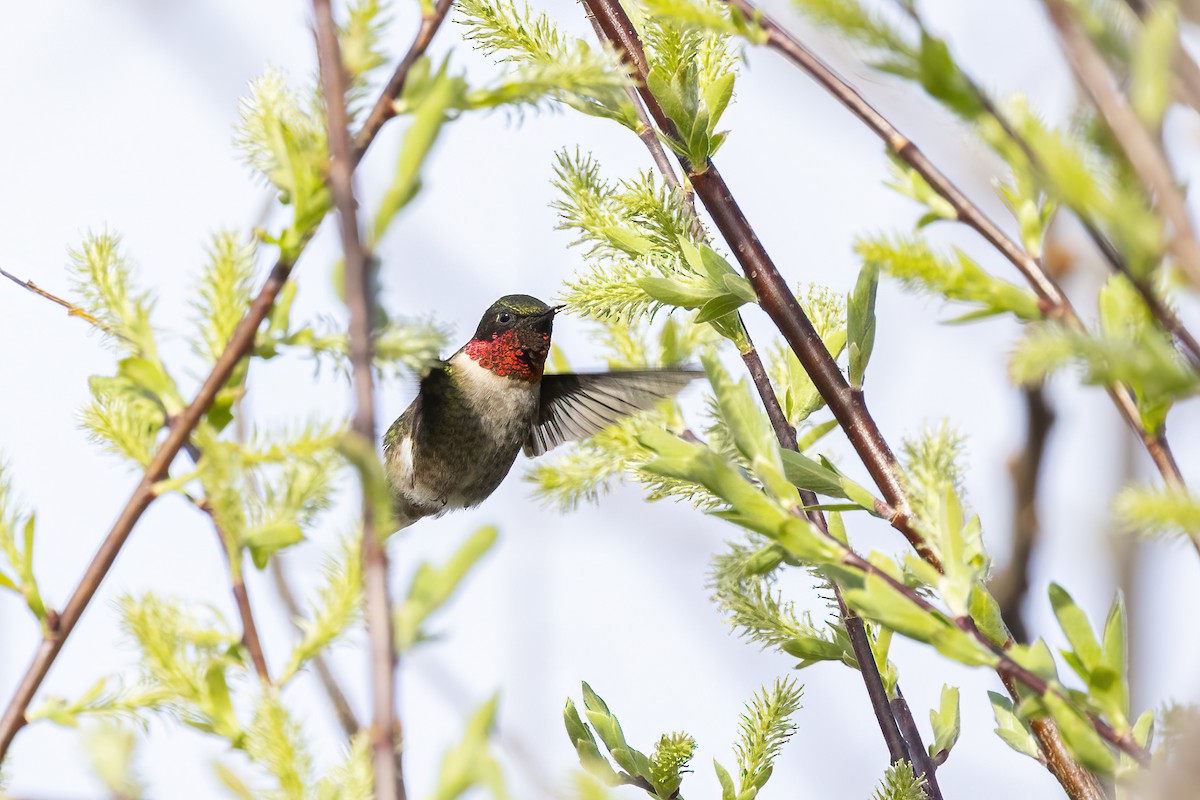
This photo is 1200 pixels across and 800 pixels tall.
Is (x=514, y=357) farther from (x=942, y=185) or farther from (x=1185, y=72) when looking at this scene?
(x=1185, y=72)

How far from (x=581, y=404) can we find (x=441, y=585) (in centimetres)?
294

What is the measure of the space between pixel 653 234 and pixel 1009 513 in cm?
271

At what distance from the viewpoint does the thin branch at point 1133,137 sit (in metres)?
0.94

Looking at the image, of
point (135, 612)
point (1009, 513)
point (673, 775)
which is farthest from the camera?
point (1009, 513)

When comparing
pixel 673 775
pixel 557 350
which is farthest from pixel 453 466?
pixel 673 775

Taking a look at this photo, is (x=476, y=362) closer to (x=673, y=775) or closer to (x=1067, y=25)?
(x=673, y=775)

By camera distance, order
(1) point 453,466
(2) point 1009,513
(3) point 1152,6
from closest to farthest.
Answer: (3) point 1152,6 → (1) point 453,466 → (2) point 1009,513

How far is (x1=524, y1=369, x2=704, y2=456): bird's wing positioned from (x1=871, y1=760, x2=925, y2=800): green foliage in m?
1.39

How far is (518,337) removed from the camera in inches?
159

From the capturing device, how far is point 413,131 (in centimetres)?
110

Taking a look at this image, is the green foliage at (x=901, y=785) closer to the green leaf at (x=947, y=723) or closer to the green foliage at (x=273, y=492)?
the green leaf at (x=947, y=723)

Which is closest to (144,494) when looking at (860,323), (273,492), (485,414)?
(273,492)

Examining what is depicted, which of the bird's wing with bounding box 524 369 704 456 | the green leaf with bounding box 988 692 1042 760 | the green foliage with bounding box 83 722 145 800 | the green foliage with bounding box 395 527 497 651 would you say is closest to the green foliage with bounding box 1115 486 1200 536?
the green foliage with bounding box 395 527 497 651

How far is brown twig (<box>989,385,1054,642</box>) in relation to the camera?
13.1 ft
